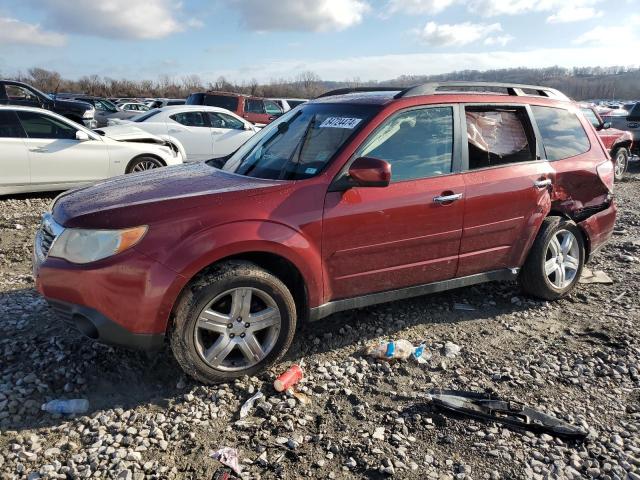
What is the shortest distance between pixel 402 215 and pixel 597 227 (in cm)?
236

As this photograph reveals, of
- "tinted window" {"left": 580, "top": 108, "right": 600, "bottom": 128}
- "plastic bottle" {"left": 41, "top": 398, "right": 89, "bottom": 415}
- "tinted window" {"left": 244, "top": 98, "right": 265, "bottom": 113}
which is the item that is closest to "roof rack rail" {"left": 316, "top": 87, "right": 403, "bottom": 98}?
"plastic bottle" {"left": 41, "top": 398, "right": 89, "bottom": 415}

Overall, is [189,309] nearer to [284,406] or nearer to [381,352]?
[284,406]

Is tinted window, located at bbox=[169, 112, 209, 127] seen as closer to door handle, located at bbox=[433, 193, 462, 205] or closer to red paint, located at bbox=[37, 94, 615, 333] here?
red paint, located at bbox=[37, 94, 615, 333]

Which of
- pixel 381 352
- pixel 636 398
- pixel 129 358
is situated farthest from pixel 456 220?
pixel 129 358

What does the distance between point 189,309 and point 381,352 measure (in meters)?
1.44

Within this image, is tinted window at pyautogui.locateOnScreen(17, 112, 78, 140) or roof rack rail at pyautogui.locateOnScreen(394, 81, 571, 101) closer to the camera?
roof rack rail at pyautogui.locateOnScreen(394, 81, 571, 101)

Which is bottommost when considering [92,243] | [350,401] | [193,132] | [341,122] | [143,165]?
[350,401]

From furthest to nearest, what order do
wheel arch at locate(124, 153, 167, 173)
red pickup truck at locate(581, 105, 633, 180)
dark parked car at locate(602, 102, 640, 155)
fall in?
dark parked car at locate(602, 102, 640, 155) → red pickup truck at locate(581, 105, 633, 180) → wheel arch at locate(124, 153, 167, 173)

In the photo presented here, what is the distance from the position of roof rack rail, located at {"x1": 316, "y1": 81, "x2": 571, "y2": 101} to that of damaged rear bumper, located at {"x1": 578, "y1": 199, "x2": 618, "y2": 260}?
3.78 ft

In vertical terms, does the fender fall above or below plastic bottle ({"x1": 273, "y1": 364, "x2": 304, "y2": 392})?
above

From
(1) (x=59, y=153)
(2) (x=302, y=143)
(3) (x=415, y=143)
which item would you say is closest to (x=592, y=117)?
(3) (x=415, y=143)

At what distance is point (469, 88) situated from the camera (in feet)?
14.5

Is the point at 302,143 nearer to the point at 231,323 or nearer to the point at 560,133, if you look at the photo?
the point at 231,323

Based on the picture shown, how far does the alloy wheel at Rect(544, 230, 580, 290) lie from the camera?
15.4 ft
